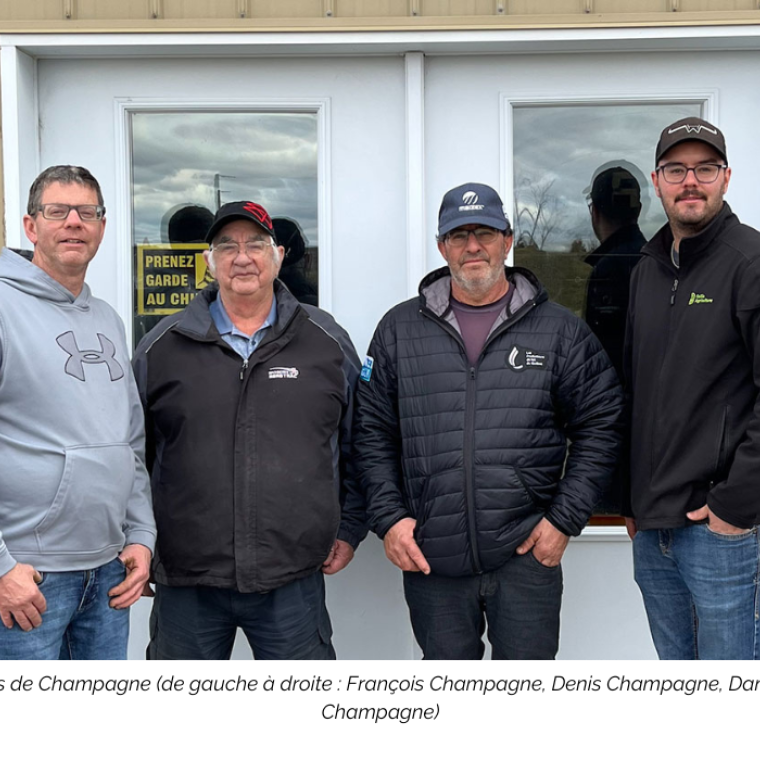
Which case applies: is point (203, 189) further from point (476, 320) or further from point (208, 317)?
point (476, 320)

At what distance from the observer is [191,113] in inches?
130

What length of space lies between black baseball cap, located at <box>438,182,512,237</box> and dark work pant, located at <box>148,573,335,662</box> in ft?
4.10

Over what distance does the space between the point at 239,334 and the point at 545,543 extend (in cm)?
117

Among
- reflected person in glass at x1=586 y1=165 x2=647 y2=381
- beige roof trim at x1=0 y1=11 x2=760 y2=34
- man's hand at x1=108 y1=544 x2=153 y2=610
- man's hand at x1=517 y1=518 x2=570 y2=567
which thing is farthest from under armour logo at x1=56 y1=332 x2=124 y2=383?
reflected person in glass at x1=586 y1=165 x2=647 y2=381

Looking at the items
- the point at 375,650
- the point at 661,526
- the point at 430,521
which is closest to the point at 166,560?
the point at 430,521

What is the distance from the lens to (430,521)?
2.56 meters

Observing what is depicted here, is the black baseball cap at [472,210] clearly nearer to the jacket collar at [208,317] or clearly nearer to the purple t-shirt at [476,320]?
the purple t-shirt at [476,320]

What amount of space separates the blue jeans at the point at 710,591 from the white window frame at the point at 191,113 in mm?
1636

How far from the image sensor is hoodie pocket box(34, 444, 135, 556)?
2.06m

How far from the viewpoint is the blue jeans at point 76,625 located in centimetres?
204

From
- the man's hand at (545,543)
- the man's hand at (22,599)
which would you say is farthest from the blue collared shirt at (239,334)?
the man's hand at (545,543)

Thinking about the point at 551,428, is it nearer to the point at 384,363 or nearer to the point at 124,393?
the point at 384,363

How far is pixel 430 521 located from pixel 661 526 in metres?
0.69

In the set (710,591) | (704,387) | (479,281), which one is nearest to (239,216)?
Answer: (479,281)
